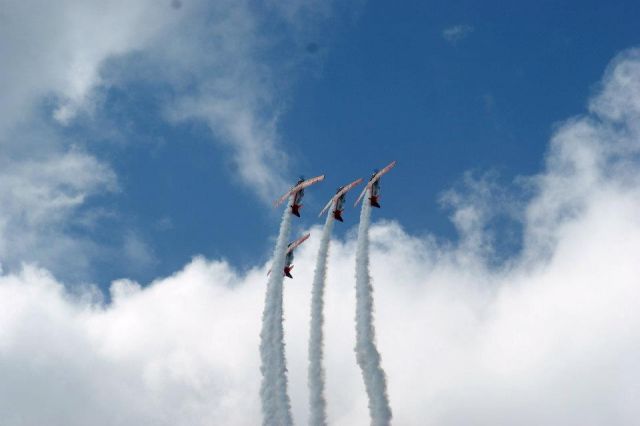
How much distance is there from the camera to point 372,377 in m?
192

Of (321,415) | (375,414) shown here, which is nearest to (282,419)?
(321,415)

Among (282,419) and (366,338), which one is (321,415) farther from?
(366,338)

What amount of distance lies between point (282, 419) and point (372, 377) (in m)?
25.0

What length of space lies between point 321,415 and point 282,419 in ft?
31.8

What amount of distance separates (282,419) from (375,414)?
24080 millimetres

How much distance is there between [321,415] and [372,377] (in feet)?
53.8

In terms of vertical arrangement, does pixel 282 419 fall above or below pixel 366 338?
below

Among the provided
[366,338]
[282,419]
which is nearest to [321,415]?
[282,419]

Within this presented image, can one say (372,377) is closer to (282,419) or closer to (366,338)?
(366,338)

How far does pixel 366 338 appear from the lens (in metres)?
198

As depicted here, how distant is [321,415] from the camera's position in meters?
196

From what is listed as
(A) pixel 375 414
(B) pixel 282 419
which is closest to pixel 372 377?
(A) pixel 375 414

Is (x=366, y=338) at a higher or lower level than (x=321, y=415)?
higher

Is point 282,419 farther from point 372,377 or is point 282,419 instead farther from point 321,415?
point 372,377
